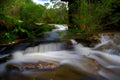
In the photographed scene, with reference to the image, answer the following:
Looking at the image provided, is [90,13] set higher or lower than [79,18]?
higher

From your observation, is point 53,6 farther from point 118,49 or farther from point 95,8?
point 118,49

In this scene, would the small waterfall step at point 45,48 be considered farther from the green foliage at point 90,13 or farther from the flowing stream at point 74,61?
the green foliage at point 90,13

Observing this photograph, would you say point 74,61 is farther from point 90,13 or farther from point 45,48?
point 90,13

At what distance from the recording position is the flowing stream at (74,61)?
6.59m

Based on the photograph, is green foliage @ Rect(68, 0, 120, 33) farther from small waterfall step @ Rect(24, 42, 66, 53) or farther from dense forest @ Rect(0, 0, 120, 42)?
small waterfall step @ Rect(24, 42, 66, 53)

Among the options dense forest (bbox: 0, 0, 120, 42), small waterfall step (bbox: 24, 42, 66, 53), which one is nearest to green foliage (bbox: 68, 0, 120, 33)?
dense forest (bbox: 0, 0, 120, 42)

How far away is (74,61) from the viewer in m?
8.16

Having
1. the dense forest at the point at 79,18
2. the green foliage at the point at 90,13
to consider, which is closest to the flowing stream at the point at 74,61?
the green foliage at the point at 90,13

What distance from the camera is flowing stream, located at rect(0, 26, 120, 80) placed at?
21.6 feet

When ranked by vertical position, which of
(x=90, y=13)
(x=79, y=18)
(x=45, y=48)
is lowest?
(x=45, y=48)

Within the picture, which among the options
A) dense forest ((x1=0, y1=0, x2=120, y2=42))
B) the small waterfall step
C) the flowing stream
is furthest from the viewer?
dense forest ((x1=0, y1=0, x2=120, y2=42))

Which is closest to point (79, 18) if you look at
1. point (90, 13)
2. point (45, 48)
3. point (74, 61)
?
point (90, 13)

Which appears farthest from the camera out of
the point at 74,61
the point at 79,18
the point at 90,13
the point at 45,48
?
the point at 79,18

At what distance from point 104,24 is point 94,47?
3.73 m
